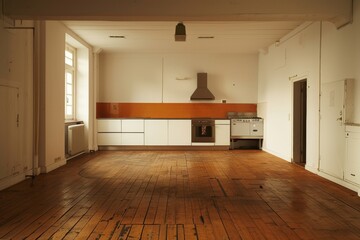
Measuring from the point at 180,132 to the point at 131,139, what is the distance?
1.35m

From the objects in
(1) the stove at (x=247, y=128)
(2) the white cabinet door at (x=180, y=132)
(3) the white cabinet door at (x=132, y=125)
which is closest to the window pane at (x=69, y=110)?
(3) the white cabinet door at (x=132, y=125)

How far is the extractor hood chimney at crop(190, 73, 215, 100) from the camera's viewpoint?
9195mm

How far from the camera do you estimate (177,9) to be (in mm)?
4316

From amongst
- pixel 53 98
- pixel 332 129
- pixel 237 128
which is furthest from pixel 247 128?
pixel 53 98

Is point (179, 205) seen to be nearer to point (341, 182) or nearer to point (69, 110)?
point (341, 182)

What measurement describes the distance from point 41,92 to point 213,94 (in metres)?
5.32

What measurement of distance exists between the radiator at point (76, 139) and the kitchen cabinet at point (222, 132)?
3490mm

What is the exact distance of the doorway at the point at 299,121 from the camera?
21.4 feet

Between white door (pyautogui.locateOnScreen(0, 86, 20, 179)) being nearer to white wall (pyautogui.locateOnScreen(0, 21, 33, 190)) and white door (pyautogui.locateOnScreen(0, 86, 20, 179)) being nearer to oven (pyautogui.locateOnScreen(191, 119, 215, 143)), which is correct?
white wall (pyautogui.locateOnScreen(0, 21, 33, 190))

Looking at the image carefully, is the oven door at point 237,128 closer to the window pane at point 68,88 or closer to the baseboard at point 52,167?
the window pane at point 68,88

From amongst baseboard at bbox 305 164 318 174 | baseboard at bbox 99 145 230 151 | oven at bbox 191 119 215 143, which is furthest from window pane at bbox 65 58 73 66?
baseboard at bbox 305 164 318 174

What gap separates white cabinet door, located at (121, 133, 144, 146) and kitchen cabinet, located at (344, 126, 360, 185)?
559cm

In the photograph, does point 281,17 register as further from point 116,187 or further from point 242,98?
point 242,98

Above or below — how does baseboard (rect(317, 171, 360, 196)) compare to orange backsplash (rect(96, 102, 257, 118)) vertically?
below
